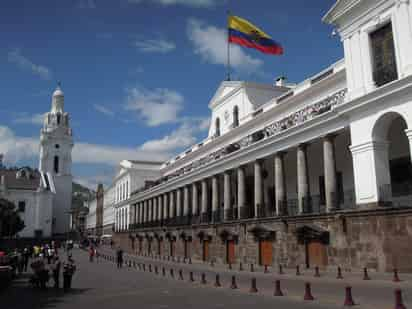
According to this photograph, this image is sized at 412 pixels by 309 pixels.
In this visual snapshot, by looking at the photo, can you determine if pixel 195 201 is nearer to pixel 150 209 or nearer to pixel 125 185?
pixel 150 209

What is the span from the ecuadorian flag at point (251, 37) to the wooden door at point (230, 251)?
610 inches

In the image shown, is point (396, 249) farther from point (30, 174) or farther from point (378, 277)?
point (30, 174)

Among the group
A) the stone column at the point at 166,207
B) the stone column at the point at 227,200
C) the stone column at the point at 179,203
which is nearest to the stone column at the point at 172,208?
the stone column at the point at 179,203

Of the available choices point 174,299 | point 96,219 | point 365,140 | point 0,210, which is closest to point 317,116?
point 365,140

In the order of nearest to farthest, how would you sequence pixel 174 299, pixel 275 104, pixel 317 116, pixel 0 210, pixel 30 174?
pixel 174 299 < pixel 317 116 < pixel 275 104 < pixel 0 210 < pixel 30 174

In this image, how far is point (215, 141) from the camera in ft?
144

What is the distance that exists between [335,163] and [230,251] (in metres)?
12.0

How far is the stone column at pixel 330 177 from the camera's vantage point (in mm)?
22594

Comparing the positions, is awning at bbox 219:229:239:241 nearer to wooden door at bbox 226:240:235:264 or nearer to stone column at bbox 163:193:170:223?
wooden door at bbox 226:240:235:264

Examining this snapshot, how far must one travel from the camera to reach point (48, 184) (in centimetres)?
9350

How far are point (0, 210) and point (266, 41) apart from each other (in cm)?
3679

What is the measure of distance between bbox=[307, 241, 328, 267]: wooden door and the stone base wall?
5 cm

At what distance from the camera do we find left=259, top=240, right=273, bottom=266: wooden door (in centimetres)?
2757

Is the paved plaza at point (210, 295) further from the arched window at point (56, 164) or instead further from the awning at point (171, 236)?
the arched window at point (56, 164)
